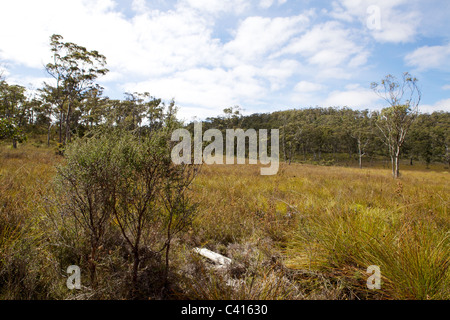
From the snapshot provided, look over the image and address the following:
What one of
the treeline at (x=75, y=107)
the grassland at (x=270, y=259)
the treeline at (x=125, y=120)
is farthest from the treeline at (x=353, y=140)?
the grassland at (x=270, y=259)

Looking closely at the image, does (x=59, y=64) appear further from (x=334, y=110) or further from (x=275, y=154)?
(x=334, y=110)

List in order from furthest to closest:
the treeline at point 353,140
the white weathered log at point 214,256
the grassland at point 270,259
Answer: the treeline at point 353,140 → the white weathered log at point 214,256 → the grassland at point 270,259

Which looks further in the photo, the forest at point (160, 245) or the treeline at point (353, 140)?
the treeline at point (353, 140)

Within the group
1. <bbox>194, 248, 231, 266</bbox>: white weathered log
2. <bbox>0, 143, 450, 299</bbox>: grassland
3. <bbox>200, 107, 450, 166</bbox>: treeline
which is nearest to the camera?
<bbox>0, 143, 450, 299</bbox>: grassland

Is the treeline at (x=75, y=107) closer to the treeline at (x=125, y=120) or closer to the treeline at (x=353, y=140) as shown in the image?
the treeline at (x=125, y=120)

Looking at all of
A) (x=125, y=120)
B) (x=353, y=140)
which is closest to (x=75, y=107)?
(x=125, y=120)

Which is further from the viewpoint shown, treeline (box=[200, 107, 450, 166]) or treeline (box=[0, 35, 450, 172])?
treeline (box=[200, 107, 450, 166])

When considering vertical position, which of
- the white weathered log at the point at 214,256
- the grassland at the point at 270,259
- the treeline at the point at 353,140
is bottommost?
the white weathered log at the point at 214,256

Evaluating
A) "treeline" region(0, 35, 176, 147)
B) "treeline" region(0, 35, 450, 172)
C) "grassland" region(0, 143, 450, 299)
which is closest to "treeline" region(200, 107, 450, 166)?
"treeline" region(0, 35, 450, 172)

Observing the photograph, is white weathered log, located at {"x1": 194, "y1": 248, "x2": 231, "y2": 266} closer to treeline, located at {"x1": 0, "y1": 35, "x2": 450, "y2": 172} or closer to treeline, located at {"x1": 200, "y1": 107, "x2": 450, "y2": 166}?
treeline, located at {"x1": 0, "y1": 35, "x2": 450, "y2": 172}

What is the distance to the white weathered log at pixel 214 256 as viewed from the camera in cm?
→ 280

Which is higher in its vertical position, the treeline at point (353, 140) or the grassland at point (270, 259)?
the treeline at point (353, 140)

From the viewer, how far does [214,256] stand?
2898mm

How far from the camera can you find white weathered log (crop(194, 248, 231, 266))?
9.20ft
